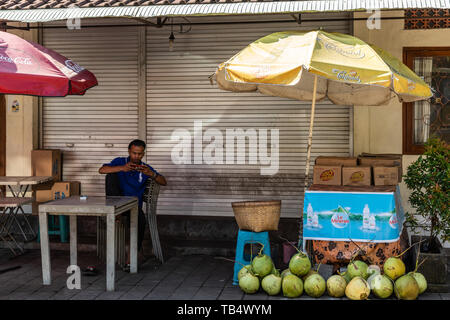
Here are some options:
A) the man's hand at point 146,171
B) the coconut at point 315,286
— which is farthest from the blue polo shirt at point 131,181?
the coconut at point 315,286

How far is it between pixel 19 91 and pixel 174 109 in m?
3.66

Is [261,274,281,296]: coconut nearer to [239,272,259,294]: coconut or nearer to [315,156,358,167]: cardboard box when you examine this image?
[239,272,259,294]: coconut

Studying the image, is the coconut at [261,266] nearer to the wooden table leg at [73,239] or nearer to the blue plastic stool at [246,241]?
the blue plastic stool at [246,241]

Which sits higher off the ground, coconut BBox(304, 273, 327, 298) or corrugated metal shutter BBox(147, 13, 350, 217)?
corrugated metal shutter BBox(147, 13, 350, 217)

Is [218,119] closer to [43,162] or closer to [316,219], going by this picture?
[43,162]

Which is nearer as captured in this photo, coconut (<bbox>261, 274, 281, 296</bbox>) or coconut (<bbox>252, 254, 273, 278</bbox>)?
coconut (<bbox>261, 274, 281, 296</bbox>)

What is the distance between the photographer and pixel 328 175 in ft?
22.3

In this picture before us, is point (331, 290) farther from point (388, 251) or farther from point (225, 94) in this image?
point (225, 94)

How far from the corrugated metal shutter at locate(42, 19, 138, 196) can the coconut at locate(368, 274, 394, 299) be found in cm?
493

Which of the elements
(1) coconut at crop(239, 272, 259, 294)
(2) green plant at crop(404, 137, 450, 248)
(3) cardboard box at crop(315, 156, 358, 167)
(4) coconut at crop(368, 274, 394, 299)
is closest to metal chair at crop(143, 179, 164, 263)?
(1) coconut at crop(239, 272, 259, 294)

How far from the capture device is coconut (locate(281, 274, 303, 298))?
598 cm

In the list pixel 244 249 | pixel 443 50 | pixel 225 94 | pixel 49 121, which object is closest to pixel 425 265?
pixel 244 249

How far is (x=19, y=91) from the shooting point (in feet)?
19.4

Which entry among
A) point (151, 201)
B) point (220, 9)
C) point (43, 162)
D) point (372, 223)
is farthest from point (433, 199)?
point (43, 162)
